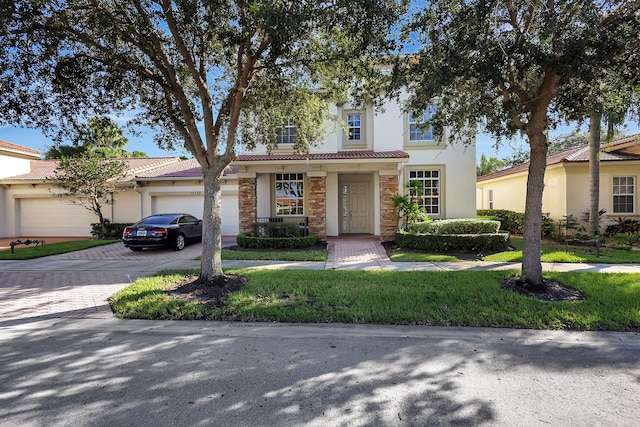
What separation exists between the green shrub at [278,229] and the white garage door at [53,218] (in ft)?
37.8

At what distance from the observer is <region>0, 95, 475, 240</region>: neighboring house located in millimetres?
13391

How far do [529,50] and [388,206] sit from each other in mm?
7853

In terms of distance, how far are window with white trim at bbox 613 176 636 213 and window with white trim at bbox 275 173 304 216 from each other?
45.2 feet

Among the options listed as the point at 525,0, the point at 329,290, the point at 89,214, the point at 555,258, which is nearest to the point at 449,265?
the point at 555,258

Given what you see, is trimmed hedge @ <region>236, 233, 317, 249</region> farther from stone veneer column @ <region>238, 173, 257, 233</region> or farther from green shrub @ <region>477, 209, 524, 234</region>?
green shrub @ <region>477, 209, 524, 234</region>

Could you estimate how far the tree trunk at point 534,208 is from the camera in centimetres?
643

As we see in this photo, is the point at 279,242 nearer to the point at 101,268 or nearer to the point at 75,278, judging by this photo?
the point at 101,268

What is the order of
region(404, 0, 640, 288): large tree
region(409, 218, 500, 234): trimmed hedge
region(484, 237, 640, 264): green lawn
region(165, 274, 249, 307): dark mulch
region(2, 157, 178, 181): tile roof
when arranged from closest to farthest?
region(404, 0, 640, 288): large tree, region(165, 274, 249, 307): dark mulch, region(484, 237, 640, 264): green lawn, region(409, 218, 500, 234): trimmed hedge, region(2, 157, 178, 181): tile roof

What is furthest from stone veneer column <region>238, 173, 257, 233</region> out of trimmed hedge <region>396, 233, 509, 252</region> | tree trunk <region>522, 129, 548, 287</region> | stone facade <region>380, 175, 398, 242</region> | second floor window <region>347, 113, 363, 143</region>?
tree trunk <region>522, 129, 548, 287</region>

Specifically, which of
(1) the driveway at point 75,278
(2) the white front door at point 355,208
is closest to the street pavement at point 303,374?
(1) the driveway at point 75,278

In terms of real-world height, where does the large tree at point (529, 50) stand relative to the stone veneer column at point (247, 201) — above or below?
above

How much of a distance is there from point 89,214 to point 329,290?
17.9 meters

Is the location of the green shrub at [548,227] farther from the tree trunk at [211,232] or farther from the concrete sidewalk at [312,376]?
the tree trunk at [211,232]

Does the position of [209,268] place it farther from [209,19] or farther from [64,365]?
[209,19]
